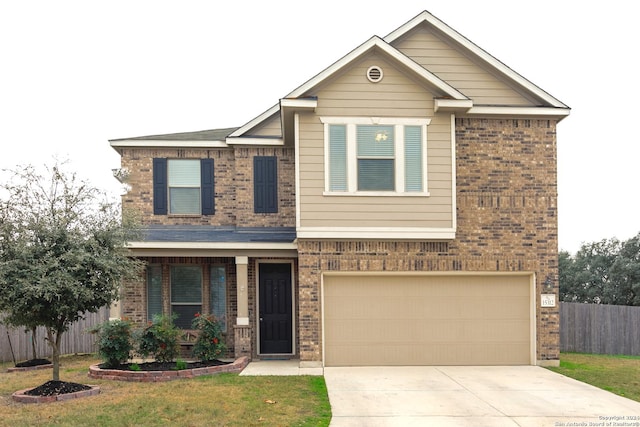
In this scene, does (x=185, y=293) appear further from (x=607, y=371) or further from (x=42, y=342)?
(x=607, y=371)

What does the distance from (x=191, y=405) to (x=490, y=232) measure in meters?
7.33

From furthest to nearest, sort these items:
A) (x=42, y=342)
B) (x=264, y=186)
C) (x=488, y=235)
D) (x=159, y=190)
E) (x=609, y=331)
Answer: (x=609, y=331) → (x=42, y=342) → (x=159, y=190) → (x=264, y=186) → (x=488, y=235)

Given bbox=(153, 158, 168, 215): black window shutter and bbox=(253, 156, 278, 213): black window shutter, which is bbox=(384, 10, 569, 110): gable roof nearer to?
bbox=(253, 156, 278, 213): black window shutter

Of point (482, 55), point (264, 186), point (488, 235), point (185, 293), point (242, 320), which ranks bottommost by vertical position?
point (242, 320)

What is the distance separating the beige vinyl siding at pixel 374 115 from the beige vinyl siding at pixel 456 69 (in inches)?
52.5

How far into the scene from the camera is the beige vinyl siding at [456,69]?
13.2 metres

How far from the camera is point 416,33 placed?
44.0 feet

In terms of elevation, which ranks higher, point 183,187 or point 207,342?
point 183,187

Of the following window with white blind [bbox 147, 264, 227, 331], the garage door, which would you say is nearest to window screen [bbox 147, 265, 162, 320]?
window with white blind [bbox 147, 264, 227, 331]

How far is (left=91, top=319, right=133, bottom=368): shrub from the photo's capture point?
1162cm

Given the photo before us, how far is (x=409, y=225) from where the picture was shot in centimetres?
1212

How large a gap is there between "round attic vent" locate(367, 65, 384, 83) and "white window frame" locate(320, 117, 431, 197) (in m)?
0.85

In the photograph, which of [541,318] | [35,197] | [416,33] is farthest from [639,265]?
[35,197]

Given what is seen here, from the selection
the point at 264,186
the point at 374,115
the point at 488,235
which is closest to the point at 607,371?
the point at 488,235
